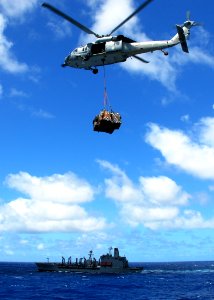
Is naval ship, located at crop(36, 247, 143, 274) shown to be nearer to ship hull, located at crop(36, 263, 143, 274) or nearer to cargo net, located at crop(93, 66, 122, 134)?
ship hull, located at crop(36, 263, 143, 274)

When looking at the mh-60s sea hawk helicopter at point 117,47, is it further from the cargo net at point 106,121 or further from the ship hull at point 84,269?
the ship hull at point 84,269

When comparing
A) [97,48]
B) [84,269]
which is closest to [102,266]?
[84,269]

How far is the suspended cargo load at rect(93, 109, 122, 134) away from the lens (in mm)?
30266

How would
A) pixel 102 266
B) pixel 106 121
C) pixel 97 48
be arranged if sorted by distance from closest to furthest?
pixel 106 121 < pixel 97 48 < pixel 102 266

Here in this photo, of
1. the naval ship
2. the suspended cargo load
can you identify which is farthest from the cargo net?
the naval ship

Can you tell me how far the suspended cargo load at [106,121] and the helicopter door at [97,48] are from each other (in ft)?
23.1

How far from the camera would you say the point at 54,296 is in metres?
64.4

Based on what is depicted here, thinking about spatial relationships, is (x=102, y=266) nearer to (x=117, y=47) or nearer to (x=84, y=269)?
(x=84, y=269)

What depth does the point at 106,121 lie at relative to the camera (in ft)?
99.1

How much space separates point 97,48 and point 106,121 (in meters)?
8.41

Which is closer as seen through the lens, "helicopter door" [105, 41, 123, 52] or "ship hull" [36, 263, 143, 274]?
"helicopter door" [105, 41, 123, 52]

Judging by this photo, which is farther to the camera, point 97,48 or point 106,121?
point 97,48

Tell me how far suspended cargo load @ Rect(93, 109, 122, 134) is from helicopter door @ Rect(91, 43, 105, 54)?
277 inches

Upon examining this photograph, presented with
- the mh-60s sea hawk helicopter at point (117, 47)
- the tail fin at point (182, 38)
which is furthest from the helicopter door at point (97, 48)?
the tail fin at point (182, 38)
